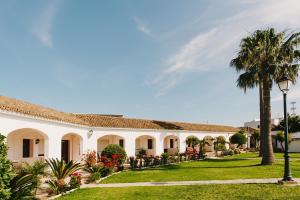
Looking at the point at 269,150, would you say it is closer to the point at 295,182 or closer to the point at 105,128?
the point at 295,182

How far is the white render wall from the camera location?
48.2ft

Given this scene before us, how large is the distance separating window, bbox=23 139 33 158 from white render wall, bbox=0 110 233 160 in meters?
0.64

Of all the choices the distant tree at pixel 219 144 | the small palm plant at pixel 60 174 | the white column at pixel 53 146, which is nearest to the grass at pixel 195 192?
the small palm plant at pixel 60 174

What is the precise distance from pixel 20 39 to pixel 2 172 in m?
12.5

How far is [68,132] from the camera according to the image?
2080 centimetres

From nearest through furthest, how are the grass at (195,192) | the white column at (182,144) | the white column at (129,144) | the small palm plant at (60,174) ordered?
the grass at (195,192)
the small palm plant at (60,174)
the white column at (129,144)
the white column at (182,144)

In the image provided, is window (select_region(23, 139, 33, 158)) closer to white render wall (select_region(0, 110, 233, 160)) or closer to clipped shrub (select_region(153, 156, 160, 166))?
white render wall (select_region(0, 110, 233, 160))

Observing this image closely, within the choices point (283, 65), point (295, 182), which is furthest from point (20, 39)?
point (283, 65)

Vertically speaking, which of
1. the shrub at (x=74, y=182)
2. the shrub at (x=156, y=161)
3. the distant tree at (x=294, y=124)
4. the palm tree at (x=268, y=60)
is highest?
the palm tree at (x=268, y=60)

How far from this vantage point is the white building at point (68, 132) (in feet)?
51.9

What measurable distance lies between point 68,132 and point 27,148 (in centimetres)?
307

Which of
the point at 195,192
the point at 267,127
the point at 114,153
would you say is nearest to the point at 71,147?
the point at 114,153

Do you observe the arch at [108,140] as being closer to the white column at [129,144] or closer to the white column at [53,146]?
the white column at [129,144]

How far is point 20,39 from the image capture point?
60.8 feet
